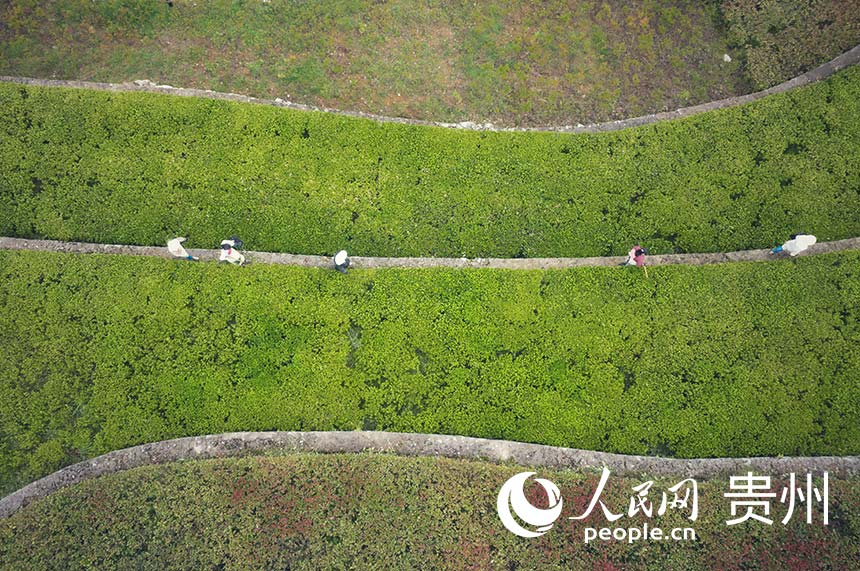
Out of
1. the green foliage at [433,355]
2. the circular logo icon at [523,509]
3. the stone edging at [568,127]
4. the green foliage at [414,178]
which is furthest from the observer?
the stone edging at [568,127]

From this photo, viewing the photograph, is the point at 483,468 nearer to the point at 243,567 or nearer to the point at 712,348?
the point at 243,567

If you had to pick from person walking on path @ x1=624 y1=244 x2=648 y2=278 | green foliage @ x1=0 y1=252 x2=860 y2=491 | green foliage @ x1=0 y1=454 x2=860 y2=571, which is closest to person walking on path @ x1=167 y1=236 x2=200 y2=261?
green foliage @ x1=0 y1=252 x2=860 y2=491

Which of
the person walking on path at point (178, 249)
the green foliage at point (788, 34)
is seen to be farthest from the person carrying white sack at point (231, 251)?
the green foliage at point (788, 34)

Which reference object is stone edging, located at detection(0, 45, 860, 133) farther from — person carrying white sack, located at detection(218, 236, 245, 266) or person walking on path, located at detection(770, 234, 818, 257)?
person carrying white sack, located at detection(218, 236, 245, 266)

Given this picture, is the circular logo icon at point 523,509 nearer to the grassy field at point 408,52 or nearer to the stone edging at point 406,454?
the stone edging at point 406,454

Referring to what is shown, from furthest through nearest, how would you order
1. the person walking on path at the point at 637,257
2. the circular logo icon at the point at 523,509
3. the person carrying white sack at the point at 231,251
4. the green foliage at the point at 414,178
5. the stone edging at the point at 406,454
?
the green foliage at the point at 414,178 < the person walking on path at the point at 637,257 < the person carrying white sack at the point at 231,251 < the stone edging at the point at 406,454 < the circular logo icon at the point at 523,509

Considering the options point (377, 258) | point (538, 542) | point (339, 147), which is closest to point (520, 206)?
point (377, 258)

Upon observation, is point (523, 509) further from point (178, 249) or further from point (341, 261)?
point (178, 249)
